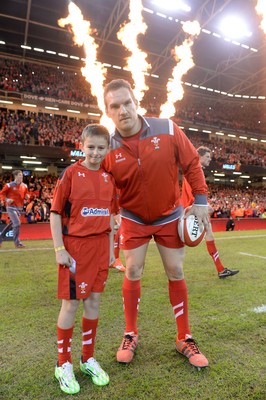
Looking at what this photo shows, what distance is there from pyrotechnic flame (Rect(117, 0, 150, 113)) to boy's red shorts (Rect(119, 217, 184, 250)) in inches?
620

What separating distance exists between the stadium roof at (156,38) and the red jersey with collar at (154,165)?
67.5 ft

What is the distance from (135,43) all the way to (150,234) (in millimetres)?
26837

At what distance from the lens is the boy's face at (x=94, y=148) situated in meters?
2.18

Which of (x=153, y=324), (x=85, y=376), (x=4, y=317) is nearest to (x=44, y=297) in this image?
(x=4, y=317)

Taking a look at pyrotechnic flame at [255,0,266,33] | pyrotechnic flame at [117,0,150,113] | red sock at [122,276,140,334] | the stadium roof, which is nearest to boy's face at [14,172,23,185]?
red sock at [122,276,140,334]

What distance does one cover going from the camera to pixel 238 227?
1731 cm

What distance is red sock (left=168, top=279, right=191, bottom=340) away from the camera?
8.20 feet

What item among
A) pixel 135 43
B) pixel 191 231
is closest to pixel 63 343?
pixel 191 231

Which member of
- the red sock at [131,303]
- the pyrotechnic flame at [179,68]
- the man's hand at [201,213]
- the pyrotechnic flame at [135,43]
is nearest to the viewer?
the man's hand at [201,213]

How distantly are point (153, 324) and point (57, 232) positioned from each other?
164 centimetres

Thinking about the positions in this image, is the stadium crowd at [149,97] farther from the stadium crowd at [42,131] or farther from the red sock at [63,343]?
the red sock at [63,343]

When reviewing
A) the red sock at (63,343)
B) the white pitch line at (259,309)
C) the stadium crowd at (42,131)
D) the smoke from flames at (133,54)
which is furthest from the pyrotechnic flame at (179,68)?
the red sock at (63,343)

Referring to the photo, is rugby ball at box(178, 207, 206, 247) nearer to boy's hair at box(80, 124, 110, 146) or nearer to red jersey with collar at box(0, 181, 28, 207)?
boy's hair at box(80, 124, 110, 146)

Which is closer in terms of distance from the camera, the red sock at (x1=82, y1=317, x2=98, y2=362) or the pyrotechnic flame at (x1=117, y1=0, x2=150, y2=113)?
the red sock at (x1=82, y1=317, x2=98, y2=362)
